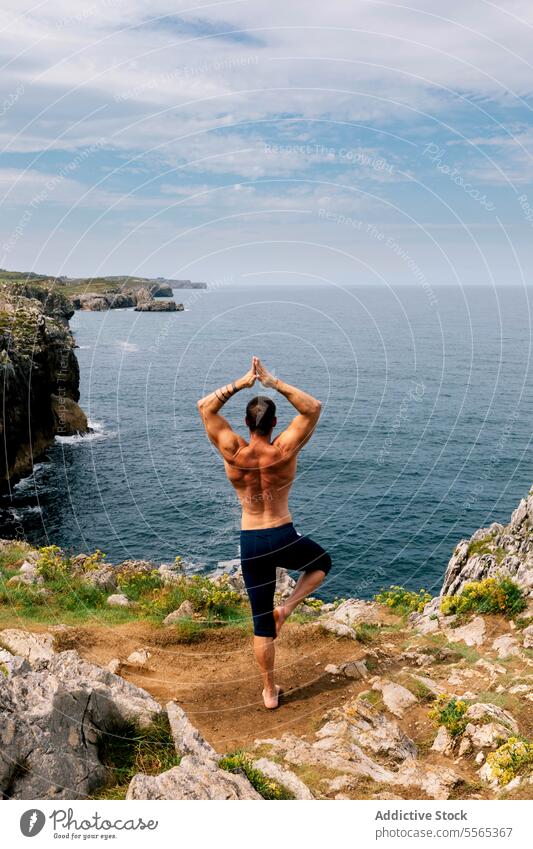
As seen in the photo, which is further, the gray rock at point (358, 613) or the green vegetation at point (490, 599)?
the gray rock at point (358, 613)

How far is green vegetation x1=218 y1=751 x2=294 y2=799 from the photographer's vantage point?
7.14 meters

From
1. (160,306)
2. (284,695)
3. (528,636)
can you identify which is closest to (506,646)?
(528,636)

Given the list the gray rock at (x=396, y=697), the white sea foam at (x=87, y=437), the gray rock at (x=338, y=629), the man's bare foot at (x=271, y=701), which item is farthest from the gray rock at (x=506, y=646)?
the white sea foam at (x=87, y=437)

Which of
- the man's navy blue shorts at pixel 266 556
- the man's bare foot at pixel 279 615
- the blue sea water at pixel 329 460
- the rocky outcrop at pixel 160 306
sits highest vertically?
the rocky outcrop at pixel 160 306

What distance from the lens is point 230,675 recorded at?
11617mm

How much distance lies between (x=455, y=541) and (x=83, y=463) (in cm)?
3856

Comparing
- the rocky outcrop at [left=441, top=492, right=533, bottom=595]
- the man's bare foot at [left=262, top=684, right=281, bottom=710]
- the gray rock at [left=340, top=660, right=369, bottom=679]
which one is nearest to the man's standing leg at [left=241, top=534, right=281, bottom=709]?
the man's bare foot at [left=262, top=684, right=281, bottom=710]

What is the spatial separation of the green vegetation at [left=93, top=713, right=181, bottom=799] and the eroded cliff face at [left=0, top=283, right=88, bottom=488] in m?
51.7

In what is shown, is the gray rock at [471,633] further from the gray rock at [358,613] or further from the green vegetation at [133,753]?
the green vegetation at [133,753]

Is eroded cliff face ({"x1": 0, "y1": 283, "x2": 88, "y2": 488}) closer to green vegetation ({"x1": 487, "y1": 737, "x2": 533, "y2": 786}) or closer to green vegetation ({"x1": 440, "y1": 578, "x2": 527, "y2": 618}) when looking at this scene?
green vegetation ({"x1": 440, "y1": 578, "x2": 527, "y2": 618})

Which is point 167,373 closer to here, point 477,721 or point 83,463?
point 83,463

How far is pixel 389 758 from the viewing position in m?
8.64

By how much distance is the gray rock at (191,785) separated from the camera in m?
6.71

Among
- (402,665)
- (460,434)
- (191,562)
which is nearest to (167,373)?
(460,434)
